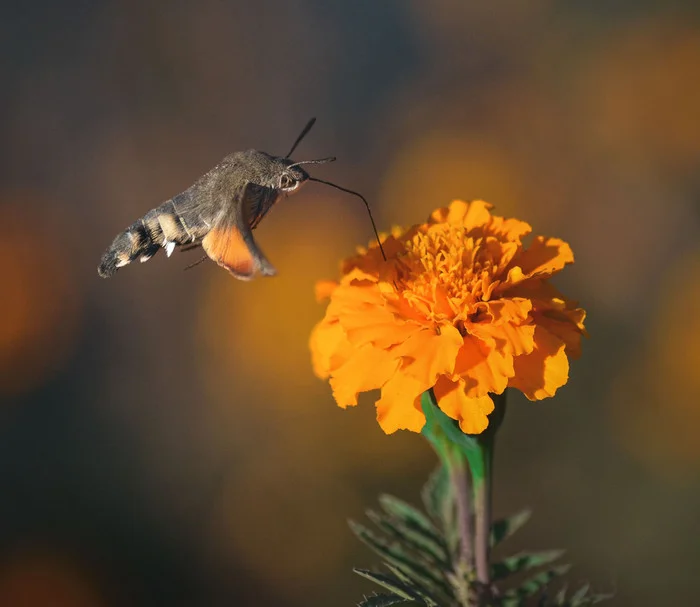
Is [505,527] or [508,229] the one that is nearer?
[505,527]

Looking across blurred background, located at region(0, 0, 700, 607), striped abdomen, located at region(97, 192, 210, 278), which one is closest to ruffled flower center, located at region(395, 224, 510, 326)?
striped abdomen, located at region(97, 192, 210, 278)

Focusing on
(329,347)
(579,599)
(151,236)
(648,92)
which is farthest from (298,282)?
(579,599)

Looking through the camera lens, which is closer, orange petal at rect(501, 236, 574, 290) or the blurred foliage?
the blurred foliage

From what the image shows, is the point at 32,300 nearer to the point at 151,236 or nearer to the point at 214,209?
the point at 151,236

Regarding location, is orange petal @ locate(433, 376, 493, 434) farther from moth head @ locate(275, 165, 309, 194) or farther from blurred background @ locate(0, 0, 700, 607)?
blurred background @ locate(0, 0, 700, 607)

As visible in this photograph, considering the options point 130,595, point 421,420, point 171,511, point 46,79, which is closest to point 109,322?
point 171,511

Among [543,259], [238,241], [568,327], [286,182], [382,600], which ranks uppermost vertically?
[286,182]
